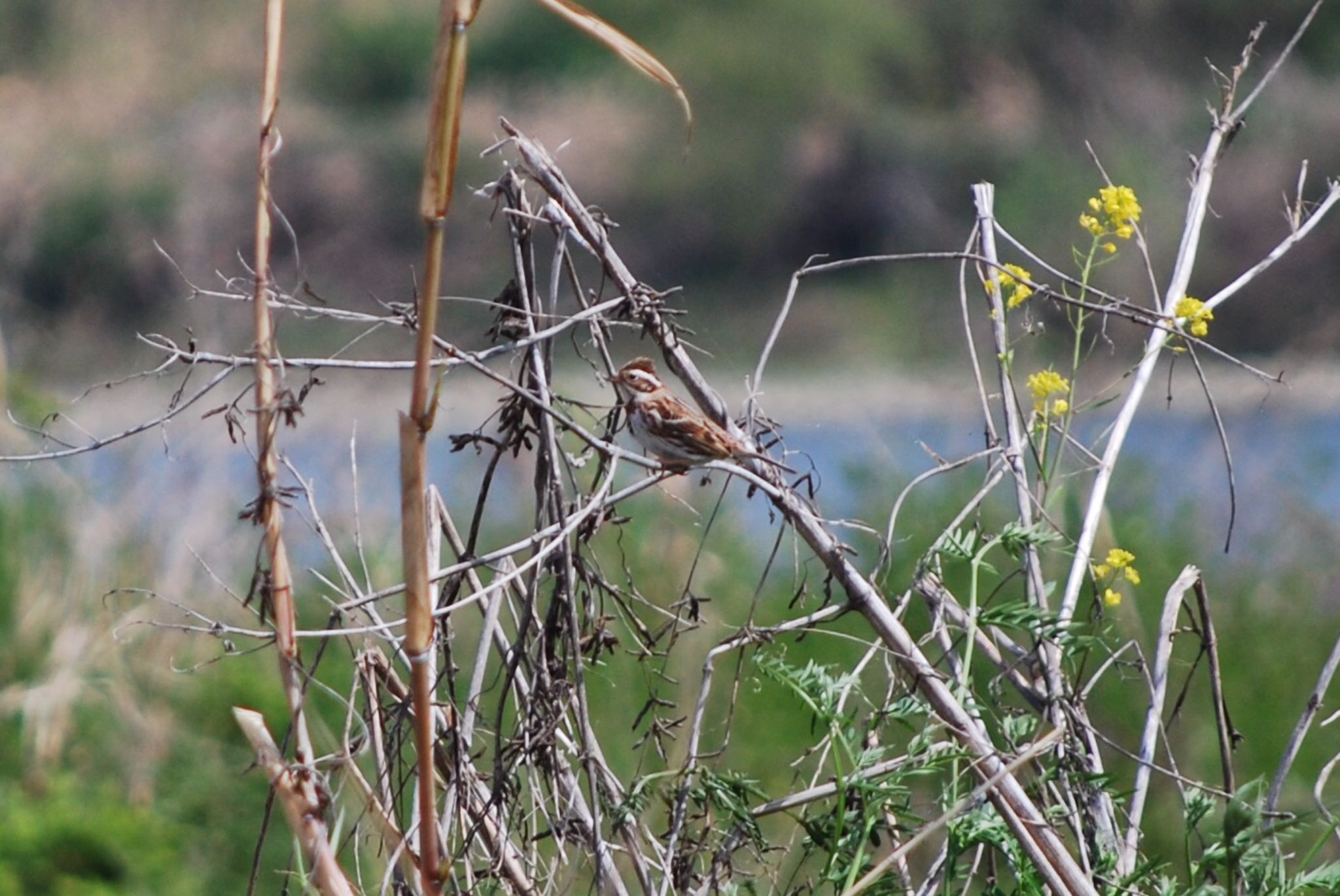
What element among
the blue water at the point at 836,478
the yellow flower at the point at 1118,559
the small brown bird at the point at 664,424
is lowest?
the blue water at the point at 836,478

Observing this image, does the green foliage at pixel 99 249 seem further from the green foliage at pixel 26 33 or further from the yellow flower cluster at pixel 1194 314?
the yellow flower cluster at pixel 1194 314

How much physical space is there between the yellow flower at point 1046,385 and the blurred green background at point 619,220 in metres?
0.40

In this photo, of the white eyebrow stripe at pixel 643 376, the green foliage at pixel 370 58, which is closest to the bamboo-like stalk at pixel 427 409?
the white eyebrow stripe at pixel 643 376

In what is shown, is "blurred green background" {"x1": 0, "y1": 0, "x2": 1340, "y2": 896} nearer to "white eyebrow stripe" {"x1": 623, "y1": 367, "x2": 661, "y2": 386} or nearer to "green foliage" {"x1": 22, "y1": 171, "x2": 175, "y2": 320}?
"green foliage" {"x1": 22, "y1": 171, "x2": 175, "y2": 320}

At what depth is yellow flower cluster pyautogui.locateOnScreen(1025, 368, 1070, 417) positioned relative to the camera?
190cm

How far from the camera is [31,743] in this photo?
5215 millimetres

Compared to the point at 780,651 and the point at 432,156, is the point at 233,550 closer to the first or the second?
the point at 780,651

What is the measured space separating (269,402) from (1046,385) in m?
1.00

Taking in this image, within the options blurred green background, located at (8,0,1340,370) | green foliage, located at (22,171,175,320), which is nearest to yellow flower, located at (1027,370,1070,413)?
green foliage, located at (22,171,175,320)

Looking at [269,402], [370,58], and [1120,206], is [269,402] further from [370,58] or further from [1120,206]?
[370,58]

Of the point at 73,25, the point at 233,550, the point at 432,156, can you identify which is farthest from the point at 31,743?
the point at 73,25

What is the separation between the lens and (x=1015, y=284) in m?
1.97

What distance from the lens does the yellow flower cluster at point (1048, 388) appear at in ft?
6.23

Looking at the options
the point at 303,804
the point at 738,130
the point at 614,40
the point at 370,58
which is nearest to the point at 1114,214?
the point at 614,40
